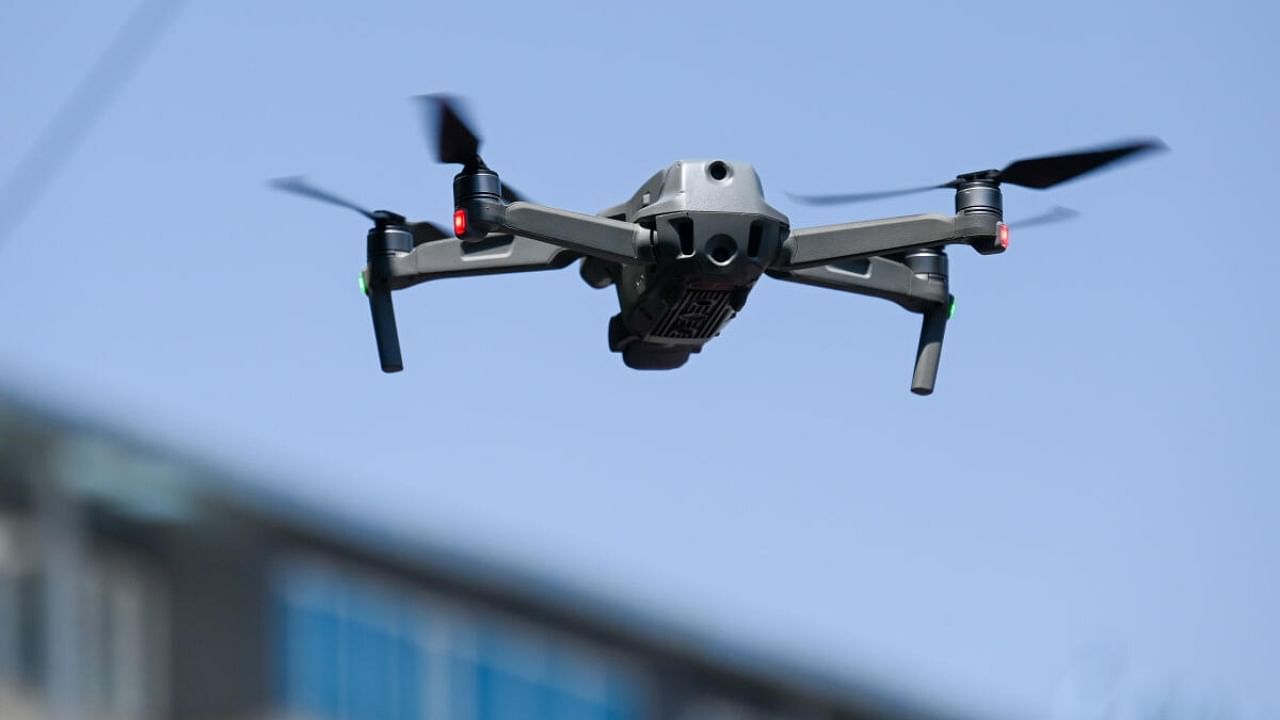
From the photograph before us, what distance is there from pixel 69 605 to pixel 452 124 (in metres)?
14.4

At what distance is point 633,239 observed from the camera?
1455 cm

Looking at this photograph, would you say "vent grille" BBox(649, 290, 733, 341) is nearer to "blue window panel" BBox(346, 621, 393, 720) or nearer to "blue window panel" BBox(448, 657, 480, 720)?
"blue window panel" BBox(346, 621, 393, 720)

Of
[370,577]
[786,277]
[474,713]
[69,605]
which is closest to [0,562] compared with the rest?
[69,605]

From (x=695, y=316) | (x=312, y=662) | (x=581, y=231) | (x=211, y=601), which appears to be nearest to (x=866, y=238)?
(x=695, y=316)

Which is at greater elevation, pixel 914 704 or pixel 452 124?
pixel 452 124

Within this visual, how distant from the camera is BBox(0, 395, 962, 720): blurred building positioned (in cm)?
2630

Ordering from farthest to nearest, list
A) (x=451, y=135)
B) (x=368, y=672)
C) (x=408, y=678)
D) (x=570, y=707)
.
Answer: (x=570, y=707) < (x=408, y=678) < (x=368, y=672) < (x=451, y=135)

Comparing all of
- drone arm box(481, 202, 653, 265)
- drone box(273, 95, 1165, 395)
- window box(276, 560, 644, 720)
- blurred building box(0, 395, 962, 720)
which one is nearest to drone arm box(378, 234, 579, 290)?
drone box(273, 95, 1165, 395)

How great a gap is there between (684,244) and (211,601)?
1387 cm

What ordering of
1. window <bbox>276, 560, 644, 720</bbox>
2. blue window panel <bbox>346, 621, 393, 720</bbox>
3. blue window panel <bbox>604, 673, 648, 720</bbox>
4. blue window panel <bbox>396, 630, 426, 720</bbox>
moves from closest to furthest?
1. window <bbox>276, 560, 644, 720</bbox>
2. blue window panel <bbox>346, 621, 393, 720</bbox>
3. blue window panel <bbox>396, 630, 426, 720</bbox>
4. blue window panel <bbox>604, 673, 648, 720</bbox>

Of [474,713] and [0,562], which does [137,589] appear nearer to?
[0,562]

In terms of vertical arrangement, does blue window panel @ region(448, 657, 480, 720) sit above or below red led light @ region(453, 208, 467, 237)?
below

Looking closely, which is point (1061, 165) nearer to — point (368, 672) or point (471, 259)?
point (471, 259)

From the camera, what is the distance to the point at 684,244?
568 inches
